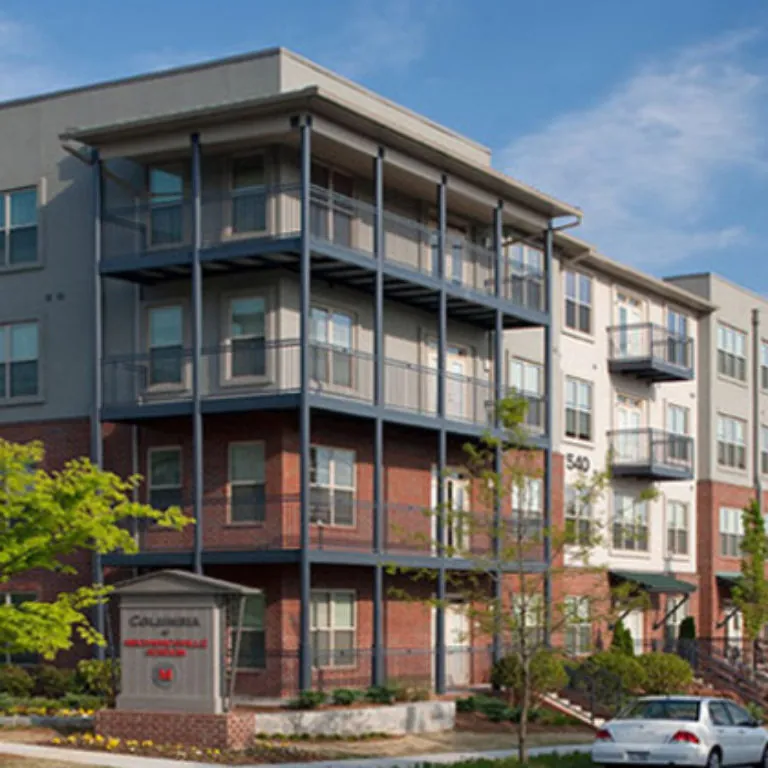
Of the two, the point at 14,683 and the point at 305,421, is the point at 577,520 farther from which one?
the point at 14,683

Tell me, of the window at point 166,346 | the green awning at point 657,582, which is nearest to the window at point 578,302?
the green awning at point 657,582

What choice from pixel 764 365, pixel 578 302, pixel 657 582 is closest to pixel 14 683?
pixel 578 302

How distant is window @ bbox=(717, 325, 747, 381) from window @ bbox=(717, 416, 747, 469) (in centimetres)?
164

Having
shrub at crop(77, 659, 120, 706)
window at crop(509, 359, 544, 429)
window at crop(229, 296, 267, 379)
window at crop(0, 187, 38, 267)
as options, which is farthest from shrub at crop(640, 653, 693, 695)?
window at crop(0, 187, 38, 267)

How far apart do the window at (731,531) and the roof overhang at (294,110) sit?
67.5 ft

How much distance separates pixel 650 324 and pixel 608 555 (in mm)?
6984

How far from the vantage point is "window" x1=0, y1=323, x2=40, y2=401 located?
38.2 meters

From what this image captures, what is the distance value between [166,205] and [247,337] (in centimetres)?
338

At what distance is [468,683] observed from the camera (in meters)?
39.6

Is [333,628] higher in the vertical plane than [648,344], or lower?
lower

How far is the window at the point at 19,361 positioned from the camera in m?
38.2

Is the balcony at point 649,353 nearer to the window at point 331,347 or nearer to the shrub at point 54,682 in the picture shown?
the window at point 331,347

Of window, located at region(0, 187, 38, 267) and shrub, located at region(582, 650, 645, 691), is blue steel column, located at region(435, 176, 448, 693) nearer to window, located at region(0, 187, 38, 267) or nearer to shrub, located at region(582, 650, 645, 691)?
shrub, located at region(582, 650, 645, 691)

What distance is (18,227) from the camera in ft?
127
